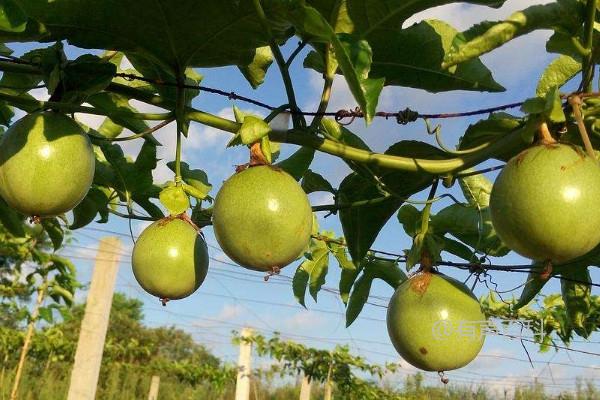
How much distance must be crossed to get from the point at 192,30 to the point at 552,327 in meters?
4.64

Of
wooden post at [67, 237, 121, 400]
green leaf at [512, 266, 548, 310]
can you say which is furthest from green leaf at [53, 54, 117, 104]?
wooden post at [67, 237, 121, 400]

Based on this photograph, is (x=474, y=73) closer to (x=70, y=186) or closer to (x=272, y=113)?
(x=272, y=113)

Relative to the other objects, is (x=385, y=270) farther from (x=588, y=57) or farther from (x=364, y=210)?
(x=588, y=57)

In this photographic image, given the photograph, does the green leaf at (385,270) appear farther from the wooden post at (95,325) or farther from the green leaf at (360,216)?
the wooden post at (95,325)

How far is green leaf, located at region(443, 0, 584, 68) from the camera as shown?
3.42 feet

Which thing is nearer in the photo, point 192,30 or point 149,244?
point 192,30

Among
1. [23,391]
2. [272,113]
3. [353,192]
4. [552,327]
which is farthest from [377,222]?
[23,391]

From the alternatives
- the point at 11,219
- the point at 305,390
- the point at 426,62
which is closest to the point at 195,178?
the point at 11,219

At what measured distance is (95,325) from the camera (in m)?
6.32

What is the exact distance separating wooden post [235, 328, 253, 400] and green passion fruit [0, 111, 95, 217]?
9.12m

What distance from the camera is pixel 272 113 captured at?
4.64 feet

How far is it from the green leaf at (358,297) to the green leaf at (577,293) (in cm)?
69

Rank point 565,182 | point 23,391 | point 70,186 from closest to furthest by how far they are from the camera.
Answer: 1. point 565,182
2. point 70,186
3. point 23,391

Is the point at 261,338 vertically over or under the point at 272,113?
over
